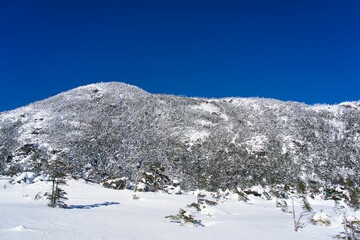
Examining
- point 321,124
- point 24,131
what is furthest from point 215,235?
point 321,124

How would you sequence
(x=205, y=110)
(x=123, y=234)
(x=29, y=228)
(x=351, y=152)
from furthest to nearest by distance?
(x=205, y=110) < (x=351, y=152) < (x=123, y=234) < (x=29, y=228)

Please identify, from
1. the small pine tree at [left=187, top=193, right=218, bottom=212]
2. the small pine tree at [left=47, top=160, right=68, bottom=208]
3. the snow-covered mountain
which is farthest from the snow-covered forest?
the small pine tree at [left=47, top=160, right=68, bottom=208]

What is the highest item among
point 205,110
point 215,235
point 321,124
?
point 205,110

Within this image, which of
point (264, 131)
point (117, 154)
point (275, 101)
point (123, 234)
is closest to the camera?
point (123, 234)

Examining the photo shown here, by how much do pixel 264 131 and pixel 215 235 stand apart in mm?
141342

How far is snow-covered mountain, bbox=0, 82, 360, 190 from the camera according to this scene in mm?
99938

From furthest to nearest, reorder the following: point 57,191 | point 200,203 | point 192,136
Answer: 1. point 192,136
2. point 200,203
3. point 57,191

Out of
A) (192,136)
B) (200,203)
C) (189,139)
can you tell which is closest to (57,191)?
(200,203)

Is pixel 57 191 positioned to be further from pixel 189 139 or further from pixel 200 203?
pixel 189 139

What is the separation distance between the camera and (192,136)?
13938cm

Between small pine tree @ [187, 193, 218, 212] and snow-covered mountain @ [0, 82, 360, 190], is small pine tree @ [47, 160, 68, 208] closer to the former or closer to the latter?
small pine tree @ [187, 193, 218, 212]

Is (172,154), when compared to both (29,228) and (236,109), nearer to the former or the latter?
(236,109)

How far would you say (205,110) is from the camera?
173375 millimetres

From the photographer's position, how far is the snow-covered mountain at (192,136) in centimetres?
9994
